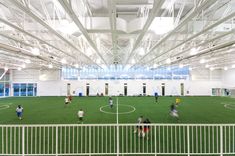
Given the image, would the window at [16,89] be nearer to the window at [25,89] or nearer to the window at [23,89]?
the window at [25,89]

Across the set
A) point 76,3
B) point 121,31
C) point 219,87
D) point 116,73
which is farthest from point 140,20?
point 219,87

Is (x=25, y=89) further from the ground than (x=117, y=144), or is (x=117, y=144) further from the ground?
(x=25, y=89)

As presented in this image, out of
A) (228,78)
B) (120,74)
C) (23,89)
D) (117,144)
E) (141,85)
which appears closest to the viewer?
(117,144)

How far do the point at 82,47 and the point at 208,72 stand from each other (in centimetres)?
4252

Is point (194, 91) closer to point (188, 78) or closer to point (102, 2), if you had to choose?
point (188, 78)

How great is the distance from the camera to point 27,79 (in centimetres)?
4484

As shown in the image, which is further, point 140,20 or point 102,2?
point 102,2

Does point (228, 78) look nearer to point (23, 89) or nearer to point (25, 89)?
point (25, 89)

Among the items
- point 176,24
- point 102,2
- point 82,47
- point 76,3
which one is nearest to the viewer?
point 76,3

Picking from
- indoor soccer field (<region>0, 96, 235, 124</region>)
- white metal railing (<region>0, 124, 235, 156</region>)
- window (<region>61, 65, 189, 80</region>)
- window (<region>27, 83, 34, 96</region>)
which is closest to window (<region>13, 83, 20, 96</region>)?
window (<region>27, 83, 34, 96</region>)

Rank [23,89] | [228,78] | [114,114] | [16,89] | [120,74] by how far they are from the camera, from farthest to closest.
A: [120,74]
[23,89]
[16,89]
[228,78]
[114,114]

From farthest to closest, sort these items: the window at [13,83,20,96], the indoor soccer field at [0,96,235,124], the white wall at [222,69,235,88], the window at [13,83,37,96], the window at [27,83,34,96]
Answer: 1. the window at [27,83,34,96]
2. the window at [13,83,37,96]
3. the window at [13,83,20,96]
4. the white wall at [222,69,235,88]
5. the indoor soccer field at [0,96,235,124]

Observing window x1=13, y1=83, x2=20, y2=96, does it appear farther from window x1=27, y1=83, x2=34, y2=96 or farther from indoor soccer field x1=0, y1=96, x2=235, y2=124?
indoor soccer field x1=0, y1=96, x2=235, y2=124

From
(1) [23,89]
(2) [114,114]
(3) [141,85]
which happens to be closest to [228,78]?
(3) [141,85]
